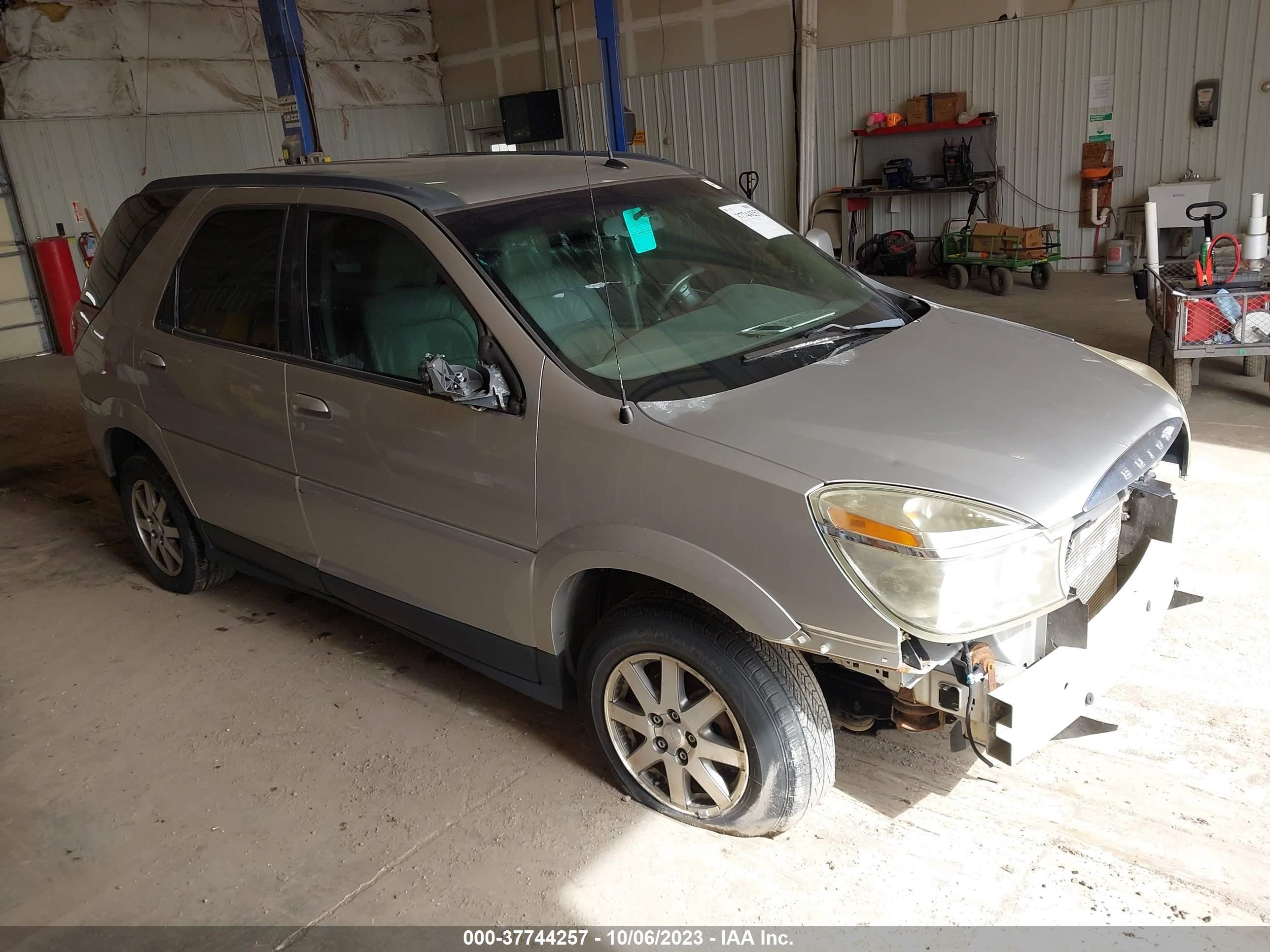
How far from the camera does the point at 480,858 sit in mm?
2514

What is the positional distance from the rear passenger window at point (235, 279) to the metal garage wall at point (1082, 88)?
10063 mm

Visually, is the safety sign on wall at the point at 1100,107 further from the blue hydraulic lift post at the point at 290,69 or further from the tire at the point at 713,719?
the tire at the point at 713,719

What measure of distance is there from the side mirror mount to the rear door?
5.81ft

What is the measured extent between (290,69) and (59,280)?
417 centimetres

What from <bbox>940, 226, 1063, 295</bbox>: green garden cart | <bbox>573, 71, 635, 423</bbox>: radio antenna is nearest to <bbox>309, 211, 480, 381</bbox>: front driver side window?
<bbox>573, 71, 635, 423</bbox>: radio antenna

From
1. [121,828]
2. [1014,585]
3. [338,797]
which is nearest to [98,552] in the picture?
[121,828]

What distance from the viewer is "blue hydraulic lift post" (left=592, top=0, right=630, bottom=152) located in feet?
29.2

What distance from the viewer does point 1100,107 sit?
1047 cm

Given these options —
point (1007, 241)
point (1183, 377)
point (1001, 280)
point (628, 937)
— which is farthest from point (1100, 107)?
point (628, 937)

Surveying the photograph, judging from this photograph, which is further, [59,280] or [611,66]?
[59,280]

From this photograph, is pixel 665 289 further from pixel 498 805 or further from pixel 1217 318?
pixel 1217 318

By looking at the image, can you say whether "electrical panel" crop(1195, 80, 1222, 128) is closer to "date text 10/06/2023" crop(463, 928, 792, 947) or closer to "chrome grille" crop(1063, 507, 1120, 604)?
"chrome grille" crop(1063, 507, 1120, 604)

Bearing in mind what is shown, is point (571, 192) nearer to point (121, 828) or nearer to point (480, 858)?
point (480, 858)

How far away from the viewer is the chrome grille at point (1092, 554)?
2.14m
